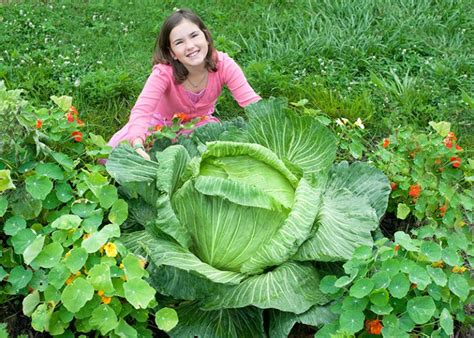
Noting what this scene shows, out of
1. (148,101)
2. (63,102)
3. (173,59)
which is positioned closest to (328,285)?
(63,102)

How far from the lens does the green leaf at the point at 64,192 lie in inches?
103

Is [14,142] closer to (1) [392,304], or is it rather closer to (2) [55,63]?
(1) [392,304]

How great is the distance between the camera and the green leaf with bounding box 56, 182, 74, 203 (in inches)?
103

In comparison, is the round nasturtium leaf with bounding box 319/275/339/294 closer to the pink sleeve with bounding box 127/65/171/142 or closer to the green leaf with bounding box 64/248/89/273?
the green leaf with bounding box 64/248/89/273

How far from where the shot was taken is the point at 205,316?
8.44 feet

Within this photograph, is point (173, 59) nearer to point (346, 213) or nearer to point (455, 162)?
point (346, 213)

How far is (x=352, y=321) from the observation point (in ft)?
7.52

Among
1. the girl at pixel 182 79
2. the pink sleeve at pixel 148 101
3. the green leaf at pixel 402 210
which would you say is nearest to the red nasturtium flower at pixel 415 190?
the green leaf at pixel 402 210

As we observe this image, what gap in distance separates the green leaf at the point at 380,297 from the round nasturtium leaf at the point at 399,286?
3 cm

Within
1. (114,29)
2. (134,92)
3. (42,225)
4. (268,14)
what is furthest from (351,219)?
(114,29)

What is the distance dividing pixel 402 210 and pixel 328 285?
27.2 inches

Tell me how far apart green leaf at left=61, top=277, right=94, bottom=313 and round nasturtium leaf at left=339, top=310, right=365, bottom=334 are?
91 cm

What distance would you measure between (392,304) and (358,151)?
3.43 ft

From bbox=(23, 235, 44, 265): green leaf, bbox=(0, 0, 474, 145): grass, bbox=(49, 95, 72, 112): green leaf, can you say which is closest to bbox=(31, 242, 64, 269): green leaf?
bbox=(23, 235, 44, 265): green leaf
